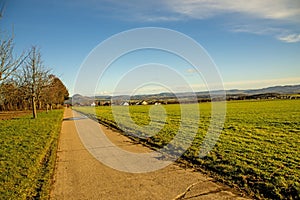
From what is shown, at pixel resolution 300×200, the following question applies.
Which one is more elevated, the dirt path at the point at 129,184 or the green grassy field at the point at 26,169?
the green grassy field at the point at 26,169

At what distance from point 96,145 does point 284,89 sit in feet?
625

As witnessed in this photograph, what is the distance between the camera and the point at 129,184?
612cm

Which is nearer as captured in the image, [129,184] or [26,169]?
[129,184]

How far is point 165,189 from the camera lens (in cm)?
571

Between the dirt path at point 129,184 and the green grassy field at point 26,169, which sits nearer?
the dirt path at point 129,184

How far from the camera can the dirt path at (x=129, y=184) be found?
543 cm

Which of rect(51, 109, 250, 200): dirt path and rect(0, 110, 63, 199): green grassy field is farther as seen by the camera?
rect(0, 110, 63, 199): green grassy field

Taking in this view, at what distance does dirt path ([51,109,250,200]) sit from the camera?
543 centimetres

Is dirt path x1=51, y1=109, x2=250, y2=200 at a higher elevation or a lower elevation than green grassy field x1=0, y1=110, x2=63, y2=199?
lower

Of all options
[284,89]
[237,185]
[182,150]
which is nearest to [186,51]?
[182,150]

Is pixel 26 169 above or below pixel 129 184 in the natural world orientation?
above

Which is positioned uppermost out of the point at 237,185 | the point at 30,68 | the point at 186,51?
the point at 30,68

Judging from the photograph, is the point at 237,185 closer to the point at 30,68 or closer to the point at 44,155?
Result: the point at 44,155

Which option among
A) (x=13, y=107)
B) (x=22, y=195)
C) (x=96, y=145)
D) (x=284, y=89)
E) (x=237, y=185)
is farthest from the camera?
(x=284, y=89)
